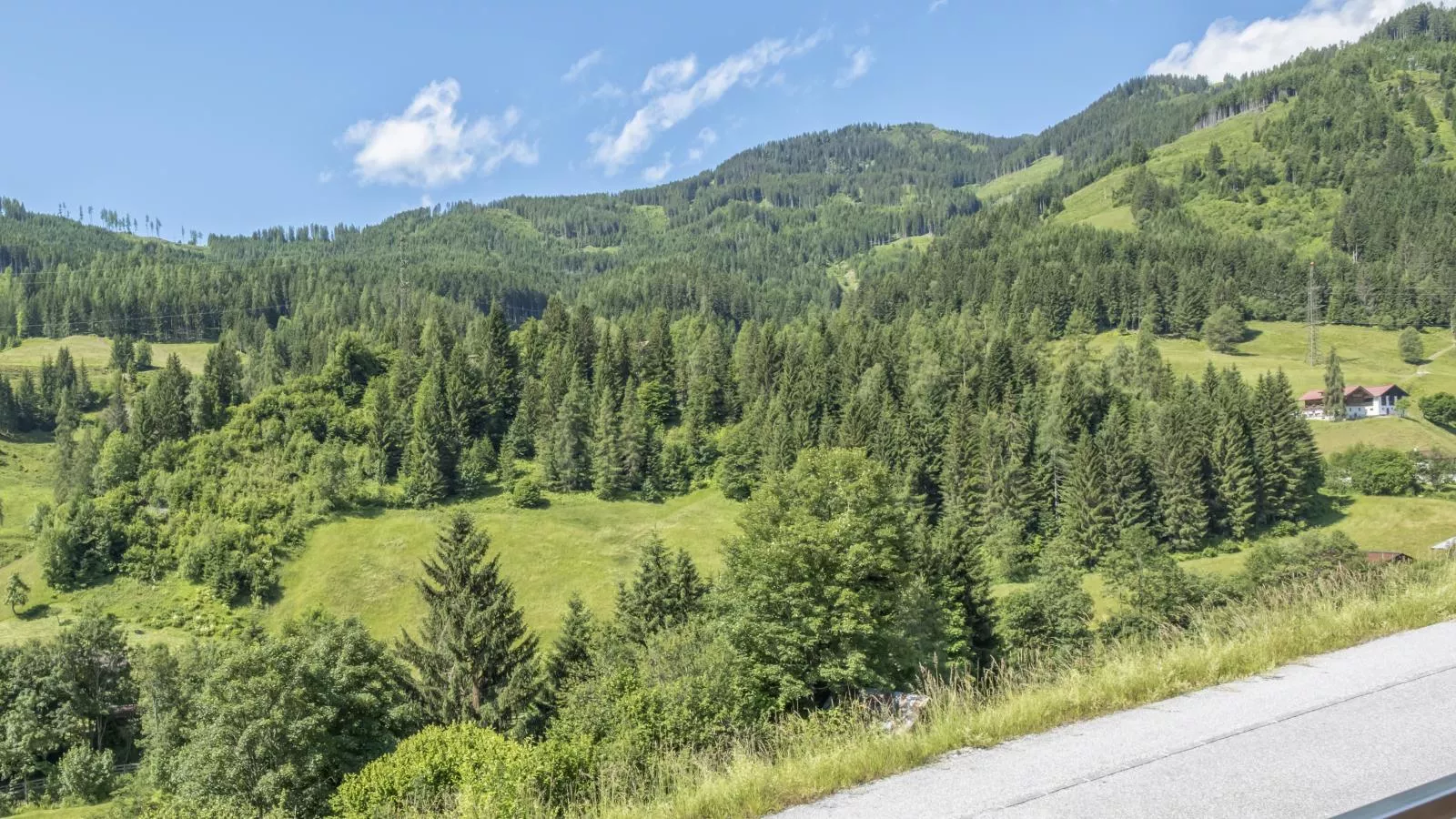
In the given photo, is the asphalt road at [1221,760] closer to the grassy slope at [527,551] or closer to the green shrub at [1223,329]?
the grassy slope at [527,551]

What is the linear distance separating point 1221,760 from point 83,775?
78710 mm

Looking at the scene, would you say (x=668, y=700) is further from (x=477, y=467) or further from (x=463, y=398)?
(x=463, y=398)

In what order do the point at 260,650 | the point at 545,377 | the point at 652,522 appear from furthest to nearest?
the point at 545,377 → the point at 652,522 → the point at 260,650

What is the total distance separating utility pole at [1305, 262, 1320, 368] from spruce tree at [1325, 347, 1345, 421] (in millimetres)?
24379

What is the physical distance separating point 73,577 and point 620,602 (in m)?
78.6

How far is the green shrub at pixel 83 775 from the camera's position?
196 feet

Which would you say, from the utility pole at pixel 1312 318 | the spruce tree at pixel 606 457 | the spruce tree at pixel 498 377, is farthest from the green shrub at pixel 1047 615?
the utility pole at pixel 1312 318

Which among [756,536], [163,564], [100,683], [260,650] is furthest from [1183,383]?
[163,564]

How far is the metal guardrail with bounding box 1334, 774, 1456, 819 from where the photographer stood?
365 cm

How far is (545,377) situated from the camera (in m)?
134

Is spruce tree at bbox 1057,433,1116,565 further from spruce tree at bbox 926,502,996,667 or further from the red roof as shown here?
the red roof

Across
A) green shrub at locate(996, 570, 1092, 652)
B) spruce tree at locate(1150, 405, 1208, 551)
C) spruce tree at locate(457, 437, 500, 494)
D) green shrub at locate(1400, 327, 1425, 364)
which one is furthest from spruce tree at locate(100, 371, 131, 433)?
green shrub at locate(1400, 327, 1425, 364)

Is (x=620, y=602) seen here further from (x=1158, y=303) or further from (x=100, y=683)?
(x=1158, y=303)

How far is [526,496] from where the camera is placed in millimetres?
108500
